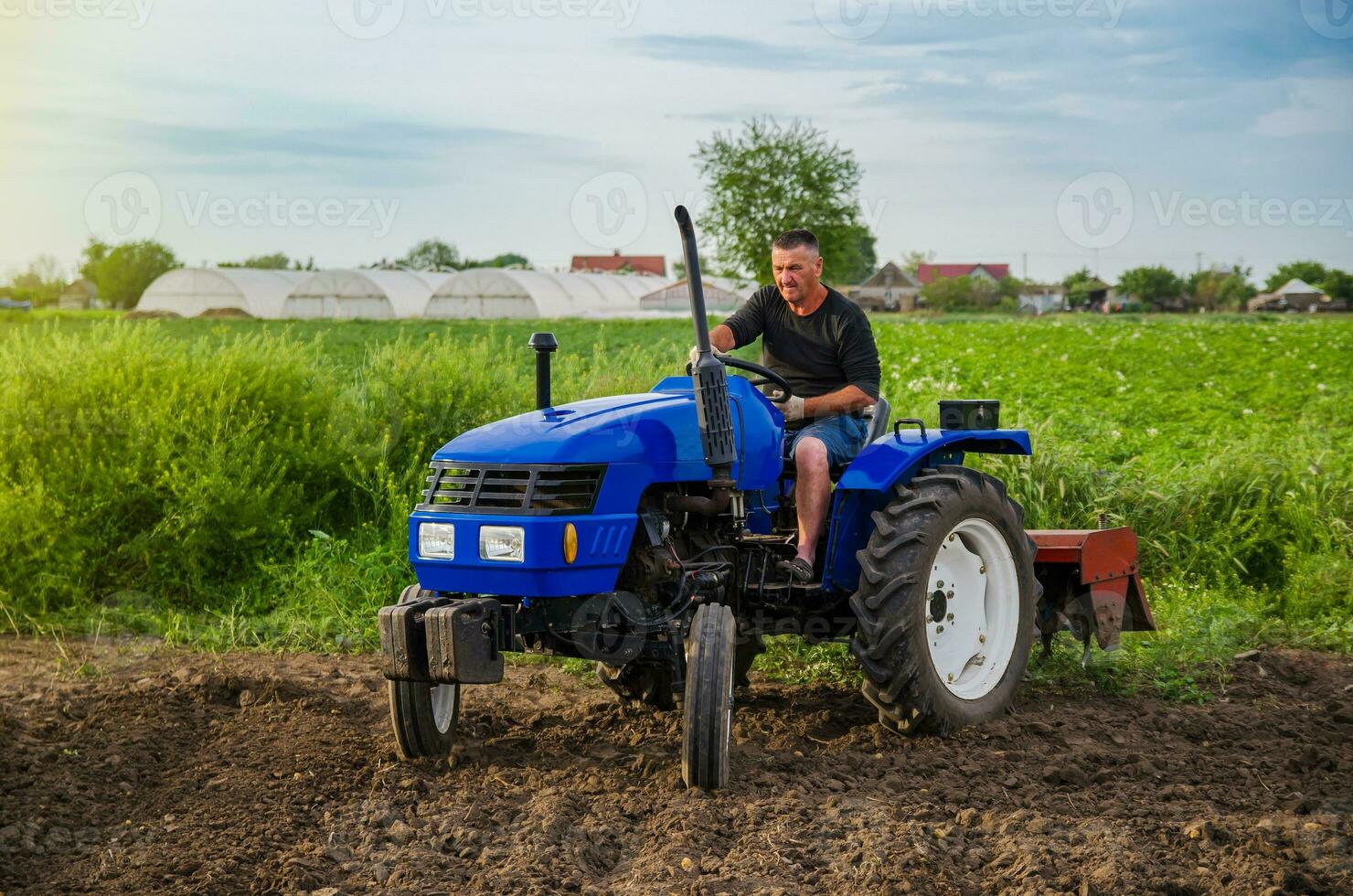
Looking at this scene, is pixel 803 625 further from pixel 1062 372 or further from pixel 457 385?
pixel 1062 372

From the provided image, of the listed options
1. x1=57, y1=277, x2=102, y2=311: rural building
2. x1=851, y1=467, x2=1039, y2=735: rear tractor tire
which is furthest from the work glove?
x1=57, y1=277, x2=102, y2=311: rural building

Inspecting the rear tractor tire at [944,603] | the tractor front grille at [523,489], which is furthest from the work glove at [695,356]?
the rear tractor tire at [944,603]

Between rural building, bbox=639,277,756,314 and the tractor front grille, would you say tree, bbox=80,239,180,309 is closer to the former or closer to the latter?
rural building, bbox=639,277,756,314

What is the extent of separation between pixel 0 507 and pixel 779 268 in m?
5.00

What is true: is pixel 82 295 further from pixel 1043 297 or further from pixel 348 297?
pixel 1043 297

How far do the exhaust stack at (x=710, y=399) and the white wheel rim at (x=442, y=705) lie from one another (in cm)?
124

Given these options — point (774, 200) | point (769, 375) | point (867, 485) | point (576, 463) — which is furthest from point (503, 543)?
point (774, 200)

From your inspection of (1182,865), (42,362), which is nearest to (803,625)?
(1182,865)

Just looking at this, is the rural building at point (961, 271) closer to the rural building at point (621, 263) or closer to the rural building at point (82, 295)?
the rural building at point (621, 263)

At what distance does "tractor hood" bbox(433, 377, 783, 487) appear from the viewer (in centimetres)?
439

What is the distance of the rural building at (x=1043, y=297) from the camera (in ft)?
218

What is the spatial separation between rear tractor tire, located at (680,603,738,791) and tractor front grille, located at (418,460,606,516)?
58 centimetres

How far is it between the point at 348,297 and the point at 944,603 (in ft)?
129

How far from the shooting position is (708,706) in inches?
168
